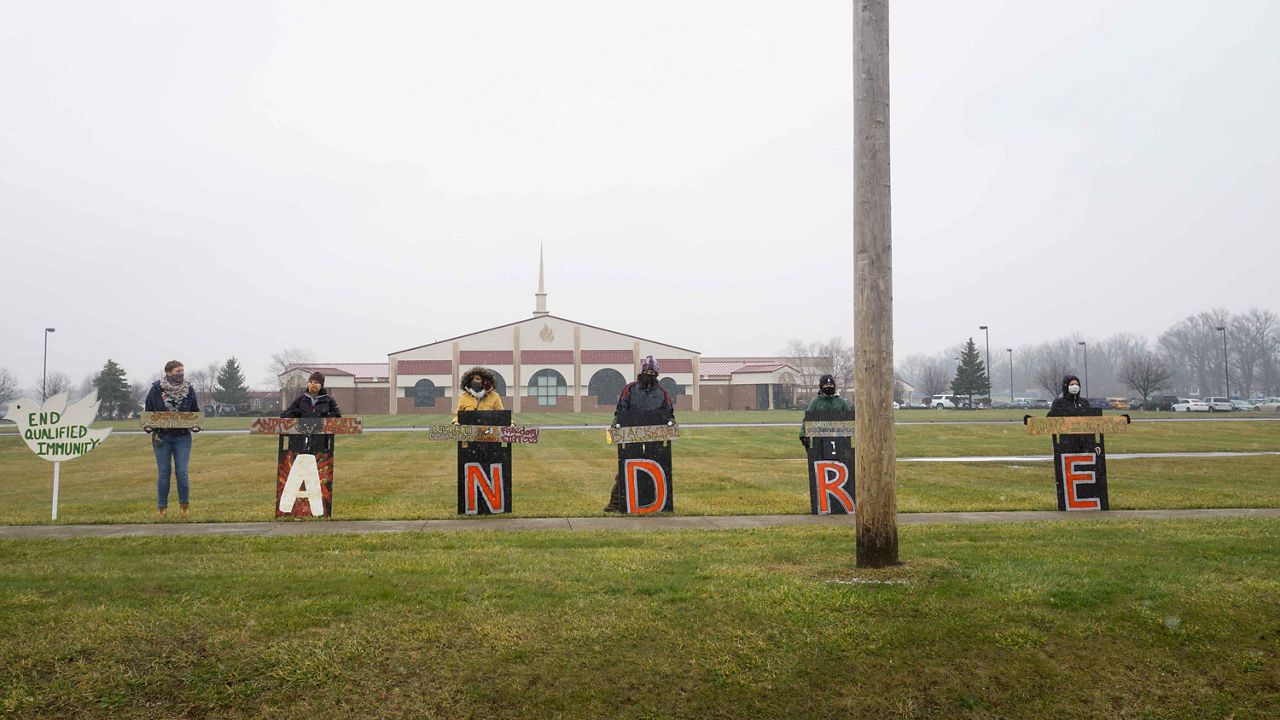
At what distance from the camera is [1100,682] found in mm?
4703

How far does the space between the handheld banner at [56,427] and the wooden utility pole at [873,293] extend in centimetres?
956

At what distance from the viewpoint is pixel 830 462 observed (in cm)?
1122

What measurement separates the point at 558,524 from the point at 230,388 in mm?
84173

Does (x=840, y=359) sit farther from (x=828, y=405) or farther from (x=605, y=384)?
(x=828, y=405)

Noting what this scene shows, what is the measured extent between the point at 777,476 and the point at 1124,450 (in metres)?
13.9

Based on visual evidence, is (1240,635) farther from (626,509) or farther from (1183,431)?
(1183,431)

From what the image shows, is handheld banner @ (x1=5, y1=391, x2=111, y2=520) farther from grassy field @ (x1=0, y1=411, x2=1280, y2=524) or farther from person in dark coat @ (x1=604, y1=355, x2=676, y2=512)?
person in dark coat @ (x1=604, y1=355, x2=676, y2=512)

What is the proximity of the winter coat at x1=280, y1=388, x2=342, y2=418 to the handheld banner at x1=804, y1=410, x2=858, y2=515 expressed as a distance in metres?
6.31

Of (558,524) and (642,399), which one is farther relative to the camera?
(642,399)

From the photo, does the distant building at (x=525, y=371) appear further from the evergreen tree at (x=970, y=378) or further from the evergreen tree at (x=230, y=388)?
the evergreen tree at (x=970, y=378)

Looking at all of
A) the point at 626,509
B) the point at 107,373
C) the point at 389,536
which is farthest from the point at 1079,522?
the point at 107,373

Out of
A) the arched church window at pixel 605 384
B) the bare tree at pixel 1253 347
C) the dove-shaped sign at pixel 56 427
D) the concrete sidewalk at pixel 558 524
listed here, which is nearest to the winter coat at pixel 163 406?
the dove-shaped sign at pixel 56 427

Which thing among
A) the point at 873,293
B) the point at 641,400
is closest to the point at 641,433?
the point at 641,400

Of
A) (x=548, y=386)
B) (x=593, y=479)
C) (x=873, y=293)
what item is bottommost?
(x=593, y=479)
